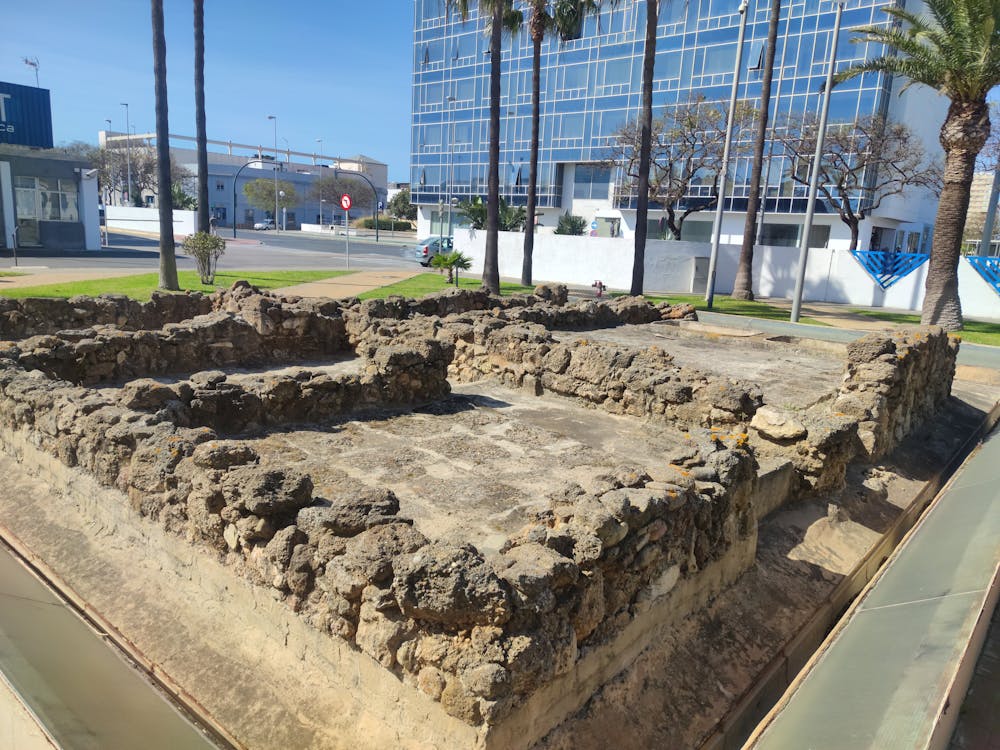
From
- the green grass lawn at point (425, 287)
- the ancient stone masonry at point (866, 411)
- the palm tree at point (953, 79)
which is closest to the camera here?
the ancient stone masonry at point (866, 411)

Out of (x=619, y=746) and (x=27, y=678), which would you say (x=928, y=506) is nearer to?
(x=619, y=746)

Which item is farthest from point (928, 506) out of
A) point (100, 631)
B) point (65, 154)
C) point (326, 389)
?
point (65, 154)

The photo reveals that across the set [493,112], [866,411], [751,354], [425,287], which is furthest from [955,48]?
[425,287]

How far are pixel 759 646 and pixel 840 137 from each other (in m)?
37.3

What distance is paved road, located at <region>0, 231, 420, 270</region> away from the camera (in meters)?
29.3

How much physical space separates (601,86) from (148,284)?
37670 millimetres

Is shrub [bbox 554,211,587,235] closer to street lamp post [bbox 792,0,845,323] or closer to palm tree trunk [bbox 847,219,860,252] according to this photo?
palm tree trunk [bbox 847,219,860,252]

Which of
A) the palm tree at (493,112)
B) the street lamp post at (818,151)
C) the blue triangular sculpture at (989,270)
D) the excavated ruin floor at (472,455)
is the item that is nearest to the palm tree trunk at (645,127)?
the palm tree at (493,112)

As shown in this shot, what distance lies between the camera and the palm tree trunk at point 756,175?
25656 millimetres

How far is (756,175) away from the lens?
2645 centimetres

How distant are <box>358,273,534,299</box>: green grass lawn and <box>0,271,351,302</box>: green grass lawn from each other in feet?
10.7

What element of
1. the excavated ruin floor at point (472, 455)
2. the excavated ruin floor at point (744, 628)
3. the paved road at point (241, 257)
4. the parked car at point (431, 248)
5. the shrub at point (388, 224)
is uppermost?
the shrub at point (388, 224)

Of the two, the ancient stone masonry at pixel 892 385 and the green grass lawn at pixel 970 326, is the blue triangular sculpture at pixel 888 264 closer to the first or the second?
the green grass lawn at pixel 970 326

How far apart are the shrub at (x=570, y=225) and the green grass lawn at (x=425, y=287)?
666 inches
